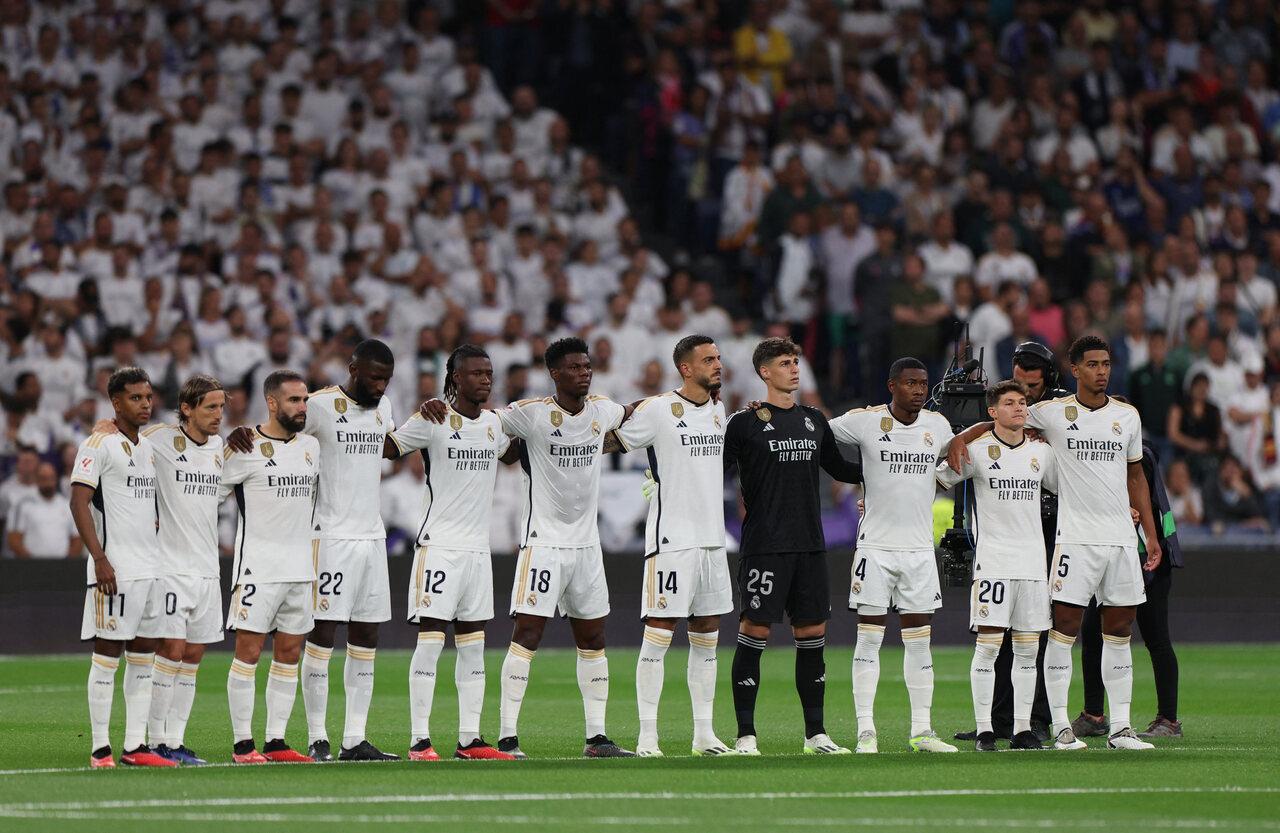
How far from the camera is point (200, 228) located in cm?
2419

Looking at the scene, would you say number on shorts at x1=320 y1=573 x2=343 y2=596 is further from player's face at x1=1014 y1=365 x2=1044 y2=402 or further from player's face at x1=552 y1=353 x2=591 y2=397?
player's face at x1=1014 y1=365 x2=1044 y2=402

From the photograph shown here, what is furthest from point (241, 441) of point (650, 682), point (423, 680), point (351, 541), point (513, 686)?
point (650, 682)

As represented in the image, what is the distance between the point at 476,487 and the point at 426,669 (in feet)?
3.95

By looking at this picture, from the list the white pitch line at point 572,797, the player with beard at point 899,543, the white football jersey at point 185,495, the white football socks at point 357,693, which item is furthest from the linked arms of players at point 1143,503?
the white football jersey at point 185,495

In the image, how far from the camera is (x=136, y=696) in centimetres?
1215

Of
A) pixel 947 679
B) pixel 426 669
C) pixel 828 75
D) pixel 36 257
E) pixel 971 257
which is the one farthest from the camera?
pixel 828 75

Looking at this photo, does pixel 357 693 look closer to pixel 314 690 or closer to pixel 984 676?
pixel 314 690

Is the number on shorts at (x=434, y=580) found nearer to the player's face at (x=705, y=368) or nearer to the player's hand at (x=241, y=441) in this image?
the player's hand at (x=241, y=441)

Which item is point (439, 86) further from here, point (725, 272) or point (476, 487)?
point (476, 487)

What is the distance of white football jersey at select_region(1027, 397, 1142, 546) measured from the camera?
13.3 m

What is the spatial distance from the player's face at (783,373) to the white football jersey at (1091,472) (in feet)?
5.86

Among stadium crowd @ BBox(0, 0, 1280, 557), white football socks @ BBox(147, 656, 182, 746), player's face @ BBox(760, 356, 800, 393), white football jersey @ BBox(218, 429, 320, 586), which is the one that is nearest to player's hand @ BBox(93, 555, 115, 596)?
white football socks @ BBox(147, 656, 182, 746)

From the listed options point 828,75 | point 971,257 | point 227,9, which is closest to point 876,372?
point 971,257

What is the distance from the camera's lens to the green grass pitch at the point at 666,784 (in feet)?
31.4
